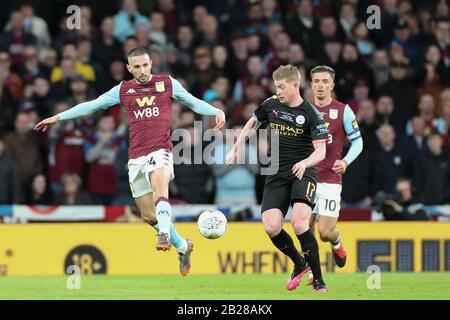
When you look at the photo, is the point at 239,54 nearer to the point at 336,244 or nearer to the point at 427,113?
the point at 427,113

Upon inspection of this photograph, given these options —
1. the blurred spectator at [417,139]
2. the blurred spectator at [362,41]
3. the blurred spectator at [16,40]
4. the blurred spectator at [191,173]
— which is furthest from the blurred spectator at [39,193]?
the blurred spectator at [362,41]

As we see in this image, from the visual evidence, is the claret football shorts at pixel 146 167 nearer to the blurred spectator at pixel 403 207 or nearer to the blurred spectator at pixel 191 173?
the blurred spectator at pixel 191 173

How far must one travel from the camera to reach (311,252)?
12055 mm

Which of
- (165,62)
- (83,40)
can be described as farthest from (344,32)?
(83,40)

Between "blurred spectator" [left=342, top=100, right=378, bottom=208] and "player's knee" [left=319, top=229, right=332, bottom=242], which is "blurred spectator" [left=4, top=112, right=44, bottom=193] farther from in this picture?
"player's knee" [left=319, top=229, right=332, bottom=242]

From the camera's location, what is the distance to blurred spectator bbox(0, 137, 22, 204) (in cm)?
1677

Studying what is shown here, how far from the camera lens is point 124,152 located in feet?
57.6

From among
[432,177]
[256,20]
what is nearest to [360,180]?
[432,177]

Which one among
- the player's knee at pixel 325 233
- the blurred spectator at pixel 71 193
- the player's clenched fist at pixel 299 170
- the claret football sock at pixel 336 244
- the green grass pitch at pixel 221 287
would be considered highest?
the player's clenched fist at pixel 299 170

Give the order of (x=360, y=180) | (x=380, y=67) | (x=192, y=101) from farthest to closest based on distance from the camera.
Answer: (x=380, y=67) → (x=360, y=180) → (x=192, y=101)

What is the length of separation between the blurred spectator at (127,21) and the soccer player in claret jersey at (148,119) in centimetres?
668

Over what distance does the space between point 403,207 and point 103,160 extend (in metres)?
4.43

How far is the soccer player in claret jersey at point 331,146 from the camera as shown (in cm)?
1366

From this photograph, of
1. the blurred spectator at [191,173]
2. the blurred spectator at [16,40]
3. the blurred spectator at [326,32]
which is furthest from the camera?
the blurred spectator at [326,32]
